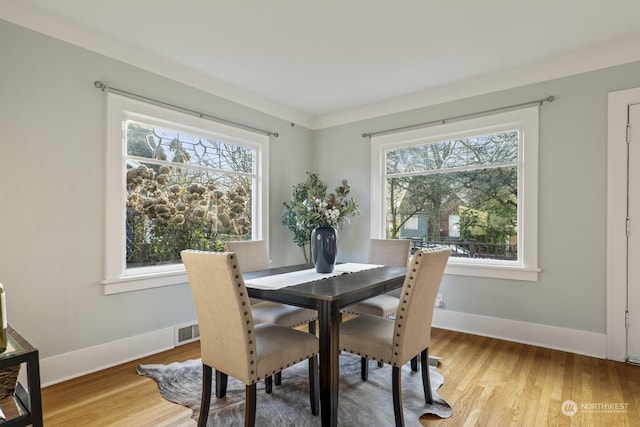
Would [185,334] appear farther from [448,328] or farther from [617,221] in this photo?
[617,221]

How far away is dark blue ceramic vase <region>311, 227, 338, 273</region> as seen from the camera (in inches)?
98.7

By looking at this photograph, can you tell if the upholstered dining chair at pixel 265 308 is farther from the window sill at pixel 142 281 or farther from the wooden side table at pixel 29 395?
the wooden side table at pixel 29 395

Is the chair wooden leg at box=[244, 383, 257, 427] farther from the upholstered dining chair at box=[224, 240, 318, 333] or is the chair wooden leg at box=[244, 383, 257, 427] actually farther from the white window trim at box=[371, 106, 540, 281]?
the white window trim at box=[371, 106, 540, 281]

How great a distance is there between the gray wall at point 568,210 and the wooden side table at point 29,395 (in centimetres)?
339

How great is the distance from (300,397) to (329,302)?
862 mm

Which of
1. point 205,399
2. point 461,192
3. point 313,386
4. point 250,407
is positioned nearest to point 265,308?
point 313,386

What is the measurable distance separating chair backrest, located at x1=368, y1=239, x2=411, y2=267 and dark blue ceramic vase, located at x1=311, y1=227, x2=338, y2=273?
0.86m

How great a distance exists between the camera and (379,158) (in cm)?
416

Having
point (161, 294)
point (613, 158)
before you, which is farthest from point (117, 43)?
point (613, 158)

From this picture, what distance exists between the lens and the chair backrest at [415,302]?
1828mm

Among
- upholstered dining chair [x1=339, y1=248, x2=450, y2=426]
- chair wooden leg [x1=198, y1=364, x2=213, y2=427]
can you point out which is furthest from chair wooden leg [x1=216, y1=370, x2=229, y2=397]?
upholstered dining chair [x1=339, y1=248, x2=450, y2=426]

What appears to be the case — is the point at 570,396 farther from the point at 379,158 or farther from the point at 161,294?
the point at 161,294

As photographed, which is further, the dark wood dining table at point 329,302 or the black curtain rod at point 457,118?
the black curtain rod at point 457,118

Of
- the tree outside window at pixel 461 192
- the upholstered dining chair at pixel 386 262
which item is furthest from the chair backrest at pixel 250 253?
the tree outside window at pixel 461 192
